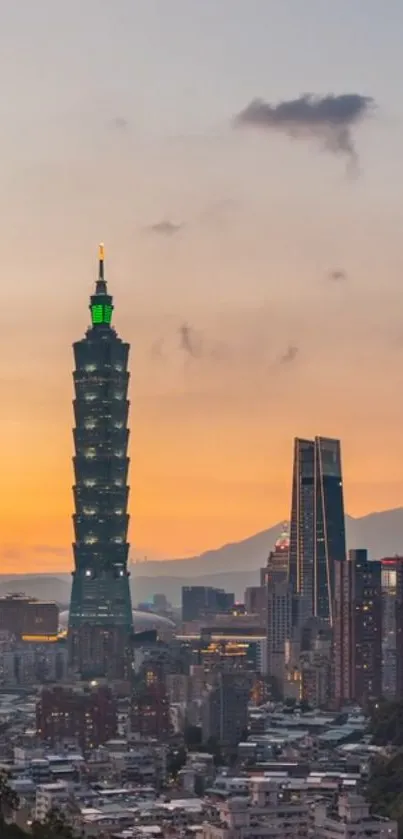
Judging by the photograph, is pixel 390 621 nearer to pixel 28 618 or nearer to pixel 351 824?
pixel 28 618

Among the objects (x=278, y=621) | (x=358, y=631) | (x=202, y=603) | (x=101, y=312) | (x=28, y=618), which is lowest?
(x=358, y=631)

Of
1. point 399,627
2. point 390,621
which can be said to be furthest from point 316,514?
point 399,627

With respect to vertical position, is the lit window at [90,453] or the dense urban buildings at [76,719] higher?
the lit window at [90,453]

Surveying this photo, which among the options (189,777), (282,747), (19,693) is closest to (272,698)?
(19,693)

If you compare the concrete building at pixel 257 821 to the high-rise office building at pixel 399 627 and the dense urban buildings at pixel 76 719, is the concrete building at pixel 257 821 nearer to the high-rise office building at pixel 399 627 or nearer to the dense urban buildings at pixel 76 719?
the dense urban buildings at pixel 76 719

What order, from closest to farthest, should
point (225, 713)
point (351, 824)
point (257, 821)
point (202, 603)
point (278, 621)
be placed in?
point (351, 824) < point (257, 821) < point (225, 713) < point (278, 621) < point (202, 603)

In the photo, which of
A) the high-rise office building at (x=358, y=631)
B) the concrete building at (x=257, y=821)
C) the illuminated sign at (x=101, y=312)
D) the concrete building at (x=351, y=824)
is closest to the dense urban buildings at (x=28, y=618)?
the illuminated sign at (x=101, y=312)

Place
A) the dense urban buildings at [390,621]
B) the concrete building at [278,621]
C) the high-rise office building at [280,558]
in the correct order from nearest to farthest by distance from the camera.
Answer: the dense urban buildings at [390,621], the concrete building at [278,621], the high-rise office building at [280,558]
